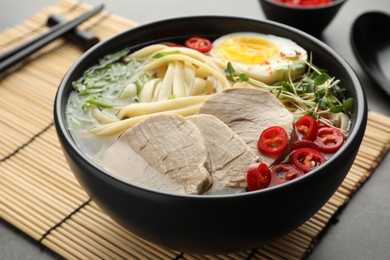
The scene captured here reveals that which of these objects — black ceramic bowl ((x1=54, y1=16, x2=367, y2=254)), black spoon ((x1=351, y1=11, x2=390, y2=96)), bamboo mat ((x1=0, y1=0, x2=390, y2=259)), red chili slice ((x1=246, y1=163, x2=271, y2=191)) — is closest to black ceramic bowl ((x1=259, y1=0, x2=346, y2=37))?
black spoon ((x1=351, y1=11, x2=390, y2=96))

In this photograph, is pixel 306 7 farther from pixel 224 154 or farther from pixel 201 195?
pixel 201 195

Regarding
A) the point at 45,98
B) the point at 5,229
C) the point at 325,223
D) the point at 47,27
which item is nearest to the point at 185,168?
the point at 325,223

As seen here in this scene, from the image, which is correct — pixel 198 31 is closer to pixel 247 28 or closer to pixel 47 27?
pixel 247 28

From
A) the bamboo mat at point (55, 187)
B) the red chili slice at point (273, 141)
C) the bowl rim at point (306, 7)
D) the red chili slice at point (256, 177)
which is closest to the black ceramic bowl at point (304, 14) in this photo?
the bowl rim at point (306, 7)

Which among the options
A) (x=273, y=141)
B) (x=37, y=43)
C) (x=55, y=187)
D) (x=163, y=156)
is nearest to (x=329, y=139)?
(x=273, y=141)

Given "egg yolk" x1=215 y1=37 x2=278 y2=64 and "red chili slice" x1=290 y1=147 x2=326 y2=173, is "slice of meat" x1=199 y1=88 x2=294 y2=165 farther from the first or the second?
"egg yolk" x1=215 y1=37 x2=278 y2=64

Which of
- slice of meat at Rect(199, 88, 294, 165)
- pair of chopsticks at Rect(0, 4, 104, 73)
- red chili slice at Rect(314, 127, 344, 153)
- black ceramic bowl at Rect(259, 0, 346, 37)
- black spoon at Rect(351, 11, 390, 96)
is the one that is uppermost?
red chili slice at Rect(314, 127, 344, 153)
